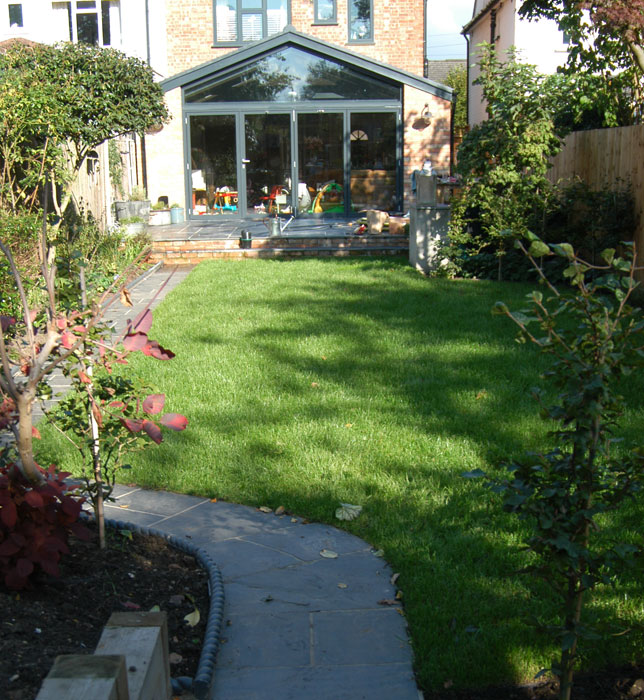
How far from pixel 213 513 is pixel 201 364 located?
10.1ft

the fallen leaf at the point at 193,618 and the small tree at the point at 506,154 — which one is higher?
the small tree at the point at 506,154

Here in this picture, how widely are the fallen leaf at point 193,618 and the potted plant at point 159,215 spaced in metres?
16.6

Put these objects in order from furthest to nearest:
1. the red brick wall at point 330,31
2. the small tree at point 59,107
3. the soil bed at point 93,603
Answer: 1. the red brick wall at point 330,31
2. the small tree at point 59,107
3. the soil bed at point 93,603

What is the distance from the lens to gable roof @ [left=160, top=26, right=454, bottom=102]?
1900 centimetres

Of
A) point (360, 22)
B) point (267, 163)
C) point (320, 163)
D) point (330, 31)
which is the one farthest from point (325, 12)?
point (267, 163)

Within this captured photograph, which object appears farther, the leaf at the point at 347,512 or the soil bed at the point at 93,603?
the leaf at the point at 347,512

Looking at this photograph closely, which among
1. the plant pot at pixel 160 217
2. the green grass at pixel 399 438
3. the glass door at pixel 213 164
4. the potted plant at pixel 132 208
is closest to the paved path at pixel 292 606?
the green grass at pixel 399 438

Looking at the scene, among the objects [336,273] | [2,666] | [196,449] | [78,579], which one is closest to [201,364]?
[196,449]

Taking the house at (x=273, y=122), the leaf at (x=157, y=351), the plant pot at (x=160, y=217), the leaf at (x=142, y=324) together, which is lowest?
the leaf at (x=157, y=351)

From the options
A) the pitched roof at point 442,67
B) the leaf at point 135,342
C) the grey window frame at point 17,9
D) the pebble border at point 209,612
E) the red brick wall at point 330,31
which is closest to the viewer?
the pebble border at point 209,612

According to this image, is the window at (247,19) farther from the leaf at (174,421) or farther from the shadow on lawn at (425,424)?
the leaf at (174,421)

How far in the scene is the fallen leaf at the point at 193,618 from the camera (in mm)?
3428

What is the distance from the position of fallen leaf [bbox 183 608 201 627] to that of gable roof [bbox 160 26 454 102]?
689 inches

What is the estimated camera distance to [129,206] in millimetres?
18078
